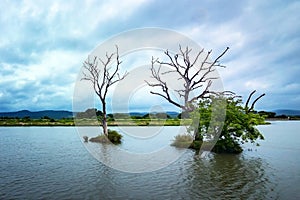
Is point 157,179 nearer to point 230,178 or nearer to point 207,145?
point 230,178

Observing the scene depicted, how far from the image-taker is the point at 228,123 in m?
18.3

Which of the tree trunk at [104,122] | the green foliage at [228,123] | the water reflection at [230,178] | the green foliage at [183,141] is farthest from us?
the tree trunk at [104,122]

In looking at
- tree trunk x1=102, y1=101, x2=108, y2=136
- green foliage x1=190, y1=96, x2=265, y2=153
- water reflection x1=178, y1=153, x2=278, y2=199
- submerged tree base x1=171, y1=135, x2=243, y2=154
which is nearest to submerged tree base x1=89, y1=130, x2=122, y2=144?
tree trunk x1=102, y1=101, x2=108, y2=136

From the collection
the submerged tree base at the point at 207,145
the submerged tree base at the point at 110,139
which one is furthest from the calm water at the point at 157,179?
the submerged tree base at the point at 110,139

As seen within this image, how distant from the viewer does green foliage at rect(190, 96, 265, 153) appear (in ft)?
59.4

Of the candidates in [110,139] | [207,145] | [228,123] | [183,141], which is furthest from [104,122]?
[228,123]

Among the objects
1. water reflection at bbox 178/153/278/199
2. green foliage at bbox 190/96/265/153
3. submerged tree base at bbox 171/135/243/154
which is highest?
green foliage at bbox 190/96/265/153

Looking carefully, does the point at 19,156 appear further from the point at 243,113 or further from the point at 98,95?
the point at 243,113

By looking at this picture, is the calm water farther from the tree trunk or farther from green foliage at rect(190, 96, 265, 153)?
the tree trunk

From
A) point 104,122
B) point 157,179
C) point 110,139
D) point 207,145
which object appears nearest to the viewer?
point 157,179

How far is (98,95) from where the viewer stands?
2731 cm

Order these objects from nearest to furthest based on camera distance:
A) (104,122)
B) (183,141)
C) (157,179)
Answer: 1. (157,179)
2. (183,141)
3. (104,122)

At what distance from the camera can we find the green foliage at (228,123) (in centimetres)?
1811

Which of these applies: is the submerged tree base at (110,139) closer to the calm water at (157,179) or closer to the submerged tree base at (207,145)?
the submerged tree base at (207,145)
